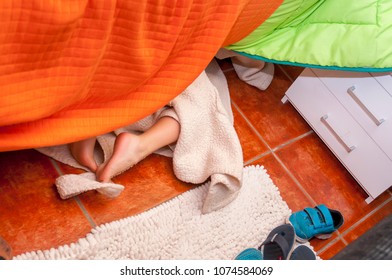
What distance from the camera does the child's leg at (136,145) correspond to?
1.01 meters

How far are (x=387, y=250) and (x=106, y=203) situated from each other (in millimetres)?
708

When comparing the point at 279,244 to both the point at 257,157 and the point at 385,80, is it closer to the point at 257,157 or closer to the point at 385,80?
the point at 257,157

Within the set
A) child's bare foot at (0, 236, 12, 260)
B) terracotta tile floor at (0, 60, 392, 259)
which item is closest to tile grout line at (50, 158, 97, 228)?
terracotta tile floor at (0, 60, 392, 259)

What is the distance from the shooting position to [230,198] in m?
1.15

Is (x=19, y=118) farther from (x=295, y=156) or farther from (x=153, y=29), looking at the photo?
(x=295, y=156)

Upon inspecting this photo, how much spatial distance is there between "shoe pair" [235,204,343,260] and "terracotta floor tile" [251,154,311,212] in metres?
0.06

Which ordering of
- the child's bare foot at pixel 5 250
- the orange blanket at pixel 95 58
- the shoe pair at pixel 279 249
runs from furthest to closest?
the shoe pair at pixel 279 249 < the child's bare foot at pixel 5 250 < the orange blanket at pixel 95 58

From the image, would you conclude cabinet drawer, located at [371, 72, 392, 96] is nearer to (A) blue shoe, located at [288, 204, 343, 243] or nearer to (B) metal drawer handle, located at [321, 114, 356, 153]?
(B) metal drawer handle, located at [321, 114, 356, 153]

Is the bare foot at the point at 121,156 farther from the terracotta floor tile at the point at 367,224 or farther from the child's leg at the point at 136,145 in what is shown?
the terracotta floor tile at the point at 367,224

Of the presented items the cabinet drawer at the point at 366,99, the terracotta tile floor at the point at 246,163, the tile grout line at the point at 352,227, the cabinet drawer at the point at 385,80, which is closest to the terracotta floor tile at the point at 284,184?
the terracotta tile floor at the point at 246,163

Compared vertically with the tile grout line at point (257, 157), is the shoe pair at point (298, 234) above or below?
below

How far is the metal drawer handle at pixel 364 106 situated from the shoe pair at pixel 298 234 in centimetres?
30
